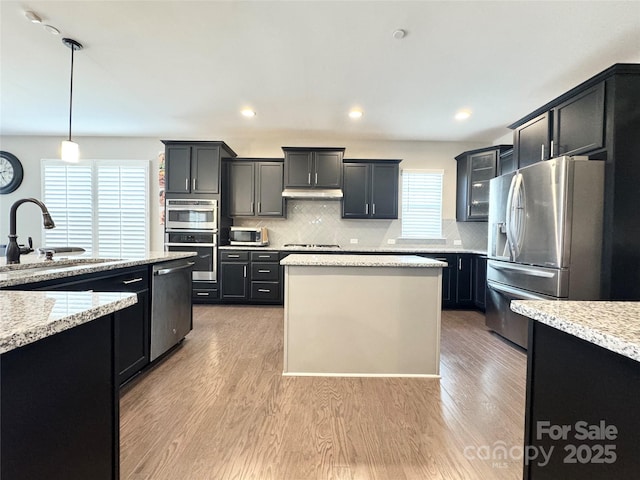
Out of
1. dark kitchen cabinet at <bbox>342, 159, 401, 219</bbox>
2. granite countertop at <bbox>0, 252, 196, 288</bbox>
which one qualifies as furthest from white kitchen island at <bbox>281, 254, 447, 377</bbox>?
dark kitchen cabinet at <bbox>342, 159, 401, 219</bbox>

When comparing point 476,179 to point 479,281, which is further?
point 476,179

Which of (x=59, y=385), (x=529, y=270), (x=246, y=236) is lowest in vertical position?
(x=59, y=385)

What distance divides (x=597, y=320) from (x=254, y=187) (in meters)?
4.53

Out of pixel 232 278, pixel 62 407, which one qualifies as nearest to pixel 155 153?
pixel 232 278

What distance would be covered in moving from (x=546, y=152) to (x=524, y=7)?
1427mm

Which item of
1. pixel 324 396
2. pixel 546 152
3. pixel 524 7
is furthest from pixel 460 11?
pixel 324 396

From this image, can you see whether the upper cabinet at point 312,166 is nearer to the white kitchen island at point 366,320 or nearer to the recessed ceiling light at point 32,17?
the white kitchen island at point 366,320

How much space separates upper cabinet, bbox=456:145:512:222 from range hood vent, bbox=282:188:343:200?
211 centimetres

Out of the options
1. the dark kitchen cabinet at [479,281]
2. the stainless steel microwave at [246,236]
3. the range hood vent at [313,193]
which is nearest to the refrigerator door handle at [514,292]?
the dark kitchen cabinet at [479,281]

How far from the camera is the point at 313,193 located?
463 cm

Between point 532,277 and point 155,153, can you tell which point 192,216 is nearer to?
point 155,153

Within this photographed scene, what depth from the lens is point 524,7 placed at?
2.00 meters

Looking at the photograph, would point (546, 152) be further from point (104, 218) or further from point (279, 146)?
point (104, 218)

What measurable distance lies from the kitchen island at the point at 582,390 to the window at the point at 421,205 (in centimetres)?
418
